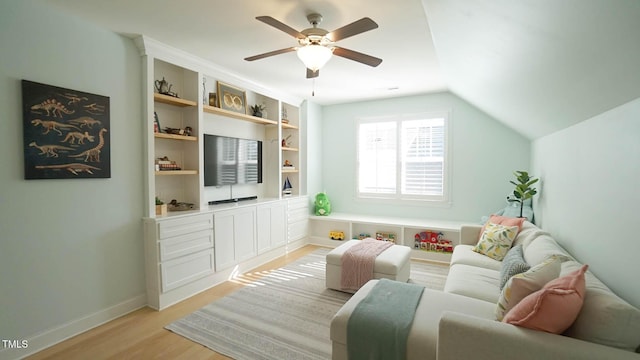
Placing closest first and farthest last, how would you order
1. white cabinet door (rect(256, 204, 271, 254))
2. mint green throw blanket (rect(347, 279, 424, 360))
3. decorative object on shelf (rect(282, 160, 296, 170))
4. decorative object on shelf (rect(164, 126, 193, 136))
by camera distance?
mint green throw blanket (rect(347, 279, 424, 360)) → decorative object on shelf (rect(164, 126, 193, 136)) → white cabinet door (rect(256, 204, 271, 254)) → decorative object on shelf (rect(282, 160, 296, 170))

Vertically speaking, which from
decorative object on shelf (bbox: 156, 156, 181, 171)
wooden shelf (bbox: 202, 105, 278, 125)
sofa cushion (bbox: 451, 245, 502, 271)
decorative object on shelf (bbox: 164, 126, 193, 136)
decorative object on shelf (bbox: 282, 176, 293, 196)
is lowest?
sofa cushion (bbox: 451, 245, 502, 271)

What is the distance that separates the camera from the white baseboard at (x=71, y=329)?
2.11 m

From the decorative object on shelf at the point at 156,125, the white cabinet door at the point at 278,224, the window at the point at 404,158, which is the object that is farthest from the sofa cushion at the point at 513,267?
the decorative object on shelf at the point at 156,125

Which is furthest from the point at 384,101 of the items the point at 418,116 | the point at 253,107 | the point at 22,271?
the point at 22,271

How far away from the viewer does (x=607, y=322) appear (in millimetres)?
1269

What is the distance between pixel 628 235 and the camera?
5.11 feet

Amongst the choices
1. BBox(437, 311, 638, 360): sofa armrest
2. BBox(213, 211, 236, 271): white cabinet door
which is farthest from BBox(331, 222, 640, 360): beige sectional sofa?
BBox(213, 211, 236, 271): white cabinet door

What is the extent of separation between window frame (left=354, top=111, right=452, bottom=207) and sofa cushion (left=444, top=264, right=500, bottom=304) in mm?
2075

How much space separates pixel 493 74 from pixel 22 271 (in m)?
4.07

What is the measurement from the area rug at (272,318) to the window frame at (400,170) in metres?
1.40

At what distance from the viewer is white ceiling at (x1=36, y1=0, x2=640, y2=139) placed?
129 centimetres

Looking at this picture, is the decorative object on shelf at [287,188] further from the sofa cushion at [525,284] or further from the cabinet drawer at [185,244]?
the sofa cushion at [525,284]

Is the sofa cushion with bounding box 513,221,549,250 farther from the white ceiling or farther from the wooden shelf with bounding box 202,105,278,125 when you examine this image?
the wooden shelf with bounding box 202,105,278,125

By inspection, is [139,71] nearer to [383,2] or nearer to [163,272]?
[163,272]
